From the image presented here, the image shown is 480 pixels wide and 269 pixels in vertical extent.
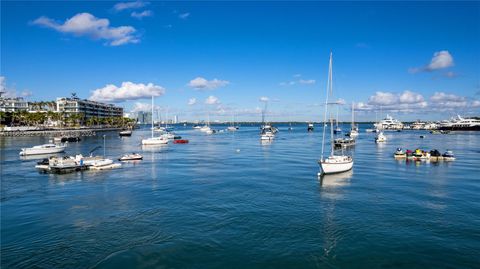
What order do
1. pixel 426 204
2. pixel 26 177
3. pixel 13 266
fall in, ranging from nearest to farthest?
1. pixel 13 266
2. pixel 426 204
3. pixel 26 177

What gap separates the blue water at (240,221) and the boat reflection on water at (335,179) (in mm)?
315

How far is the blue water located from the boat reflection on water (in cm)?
32

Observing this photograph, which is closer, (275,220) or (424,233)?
(424,233)

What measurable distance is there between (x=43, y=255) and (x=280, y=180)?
36.6m

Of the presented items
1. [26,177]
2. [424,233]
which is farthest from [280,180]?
[26,177]

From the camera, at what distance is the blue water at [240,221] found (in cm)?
2528

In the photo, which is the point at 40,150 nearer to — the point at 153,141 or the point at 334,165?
the point at 153,141

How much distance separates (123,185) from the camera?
169 ft

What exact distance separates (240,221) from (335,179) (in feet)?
90.5

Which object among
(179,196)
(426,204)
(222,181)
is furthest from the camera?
(222,181)

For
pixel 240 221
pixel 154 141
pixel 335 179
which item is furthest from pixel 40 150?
pixel 240 221

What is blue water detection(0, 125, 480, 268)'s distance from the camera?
25281mm

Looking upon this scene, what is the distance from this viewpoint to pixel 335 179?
56000 millimetres

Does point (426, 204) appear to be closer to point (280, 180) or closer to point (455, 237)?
point (455, 237)
